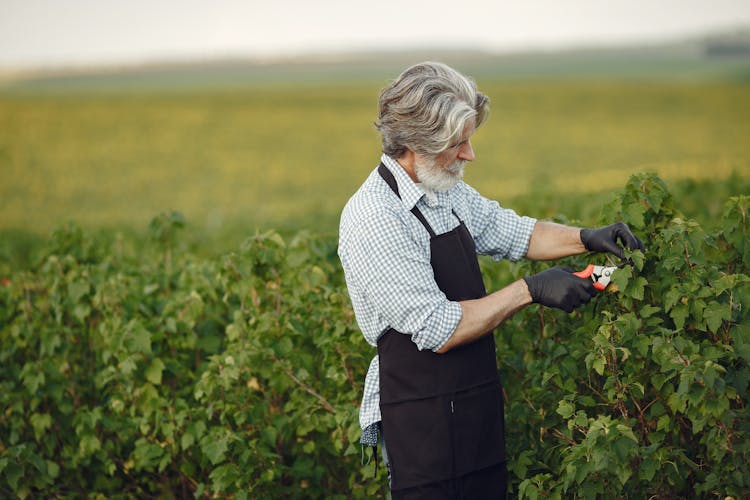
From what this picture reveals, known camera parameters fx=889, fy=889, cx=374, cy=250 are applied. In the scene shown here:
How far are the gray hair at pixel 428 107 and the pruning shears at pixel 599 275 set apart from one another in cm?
69

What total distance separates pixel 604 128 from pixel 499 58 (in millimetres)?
74274

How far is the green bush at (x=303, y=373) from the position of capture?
313cm

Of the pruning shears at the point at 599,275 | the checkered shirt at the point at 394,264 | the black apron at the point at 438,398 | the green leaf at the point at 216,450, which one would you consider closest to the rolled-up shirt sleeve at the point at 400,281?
the checkered shirt at the point at 394,264

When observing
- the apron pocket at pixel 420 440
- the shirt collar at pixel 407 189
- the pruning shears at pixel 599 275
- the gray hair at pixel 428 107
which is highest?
the gray hair at pixel 428 107

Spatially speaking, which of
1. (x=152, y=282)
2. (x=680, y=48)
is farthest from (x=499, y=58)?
(x=152, y=282)

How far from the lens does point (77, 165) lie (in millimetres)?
32250

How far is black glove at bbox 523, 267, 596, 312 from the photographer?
3.04 metres

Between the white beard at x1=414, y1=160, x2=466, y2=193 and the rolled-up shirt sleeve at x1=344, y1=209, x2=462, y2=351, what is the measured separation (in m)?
0.18

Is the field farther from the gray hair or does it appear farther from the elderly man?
the gray hair

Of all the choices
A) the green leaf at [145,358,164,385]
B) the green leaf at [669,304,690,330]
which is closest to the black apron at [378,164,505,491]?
the green leaf at [669,304,690,330]

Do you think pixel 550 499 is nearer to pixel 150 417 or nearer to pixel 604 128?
pixel 150 417

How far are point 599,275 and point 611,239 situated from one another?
0.53 ft

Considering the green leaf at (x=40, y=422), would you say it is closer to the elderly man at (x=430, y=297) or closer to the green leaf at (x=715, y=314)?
the elderly man at (x=430, y=297)

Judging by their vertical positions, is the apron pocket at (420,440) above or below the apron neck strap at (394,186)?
below
